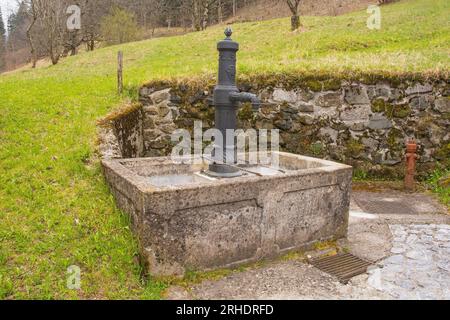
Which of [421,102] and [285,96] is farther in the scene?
[285,96]

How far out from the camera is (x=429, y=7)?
2409 centimetres

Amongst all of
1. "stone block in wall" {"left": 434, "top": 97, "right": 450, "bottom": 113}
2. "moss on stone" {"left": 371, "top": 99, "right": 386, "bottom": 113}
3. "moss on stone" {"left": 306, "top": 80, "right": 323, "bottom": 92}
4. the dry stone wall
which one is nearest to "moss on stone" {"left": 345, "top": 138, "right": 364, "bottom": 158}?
the dry stone wall

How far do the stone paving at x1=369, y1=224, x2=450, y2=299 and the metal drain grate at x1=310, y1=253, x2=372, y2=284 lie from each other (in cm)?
16

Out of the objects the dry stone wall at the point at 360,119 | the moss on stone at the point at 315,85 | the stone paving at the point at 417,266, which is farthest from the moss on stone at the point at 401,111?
the stone paving at the point at 417,266

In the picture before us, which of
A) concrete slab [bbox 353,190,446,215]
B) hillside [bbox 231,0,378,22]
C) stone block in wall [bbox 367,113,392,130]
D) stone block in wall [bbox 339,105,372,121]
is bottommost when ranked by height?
concrete slab [bbox 353,190,446,215]

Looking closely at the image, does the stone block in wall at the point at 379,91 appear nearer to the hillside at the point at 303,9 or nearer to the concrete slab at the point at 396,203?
the concrete slab at the point at 396,203

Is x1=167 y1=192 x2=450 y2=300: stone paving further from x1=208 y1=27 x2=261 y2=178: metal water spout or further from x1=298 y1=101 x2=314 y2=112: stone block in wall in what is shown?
x1=298 y1=101 x2=314 y2=112: stone block in wall

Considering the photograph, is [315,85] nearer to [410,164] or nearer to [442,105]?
[410,164]

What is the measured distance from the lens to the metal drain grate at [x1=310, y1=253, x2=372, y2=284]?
4.44 metres

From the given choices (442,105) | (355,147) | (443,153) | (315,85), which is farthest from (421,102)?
(315,85)

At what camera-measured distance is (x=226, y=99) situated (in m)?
4.71

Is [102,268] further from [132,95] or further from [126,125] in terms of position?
[132,95]

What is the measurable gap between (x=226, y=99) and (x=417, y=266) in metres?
2.74
